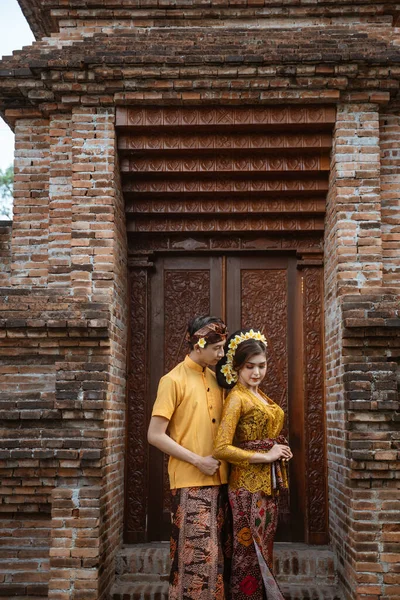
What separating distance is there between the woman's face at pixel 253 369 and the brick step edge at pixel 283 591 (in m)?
2.12

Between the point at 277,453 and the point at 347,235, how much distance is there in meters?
2.06

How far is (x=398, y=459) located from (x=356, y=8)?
164 inches

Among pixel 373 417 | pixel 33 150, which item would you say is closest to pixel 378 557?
pixel 373 417

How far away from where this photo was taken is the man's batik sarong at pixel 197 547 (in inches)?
153

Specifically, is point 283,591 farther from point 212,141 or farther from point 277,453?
point 212,141

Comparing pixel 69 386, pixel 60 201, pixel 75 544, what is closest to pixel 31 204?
pixel 60 201

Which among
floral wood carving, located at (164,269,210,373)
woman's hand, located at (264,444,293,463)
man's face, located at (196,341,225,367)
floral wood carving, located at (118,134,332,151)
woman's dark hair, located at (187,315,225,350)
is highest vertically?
floral wood carving, located at (118,134,332,151)

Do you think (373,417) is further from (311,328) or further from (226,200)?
(226,200)

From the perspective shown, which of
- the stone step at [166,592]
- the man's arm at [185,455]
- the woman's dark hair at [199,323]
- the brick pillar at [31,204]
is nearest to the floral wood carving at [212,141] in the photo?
the brick pillar at [31,204]

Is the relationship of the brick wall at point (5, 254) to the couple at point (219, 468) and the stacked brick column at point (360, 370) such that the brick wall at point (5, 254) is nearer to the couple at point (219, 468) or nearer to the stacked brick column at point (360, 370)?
the couple at point (219, 468)

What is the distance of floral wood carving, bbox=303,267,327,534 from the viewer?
18.6 ft

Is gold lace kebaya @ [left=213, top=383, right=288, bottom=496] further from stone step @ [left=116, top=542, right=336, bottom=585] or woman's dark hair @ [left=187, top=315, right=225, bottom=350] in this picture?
stone step @ [left=116, top=542, right=336, bottom=585]

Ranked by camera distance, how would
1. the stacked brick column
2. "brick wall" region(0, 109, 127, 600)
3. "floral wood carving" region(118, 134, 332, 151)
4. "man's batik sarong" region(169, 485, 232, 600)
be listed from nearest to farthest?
1. "man's batik sarong" region(169, 485, 232, 600)
2. the stacked brick column
3. "brick wall" region(0, 109, 127, 600)
4. "floral wood carving" region(118, 134, 332, 151)

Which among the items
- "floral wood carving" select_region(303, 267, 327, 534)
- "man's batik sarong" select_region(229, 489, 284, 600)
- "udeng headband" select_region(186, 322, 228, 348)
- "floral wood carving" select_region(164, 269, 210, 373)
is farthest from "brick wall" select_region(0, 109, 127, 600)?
"floral wood carving" select_region(303, 267, 327, 534)
